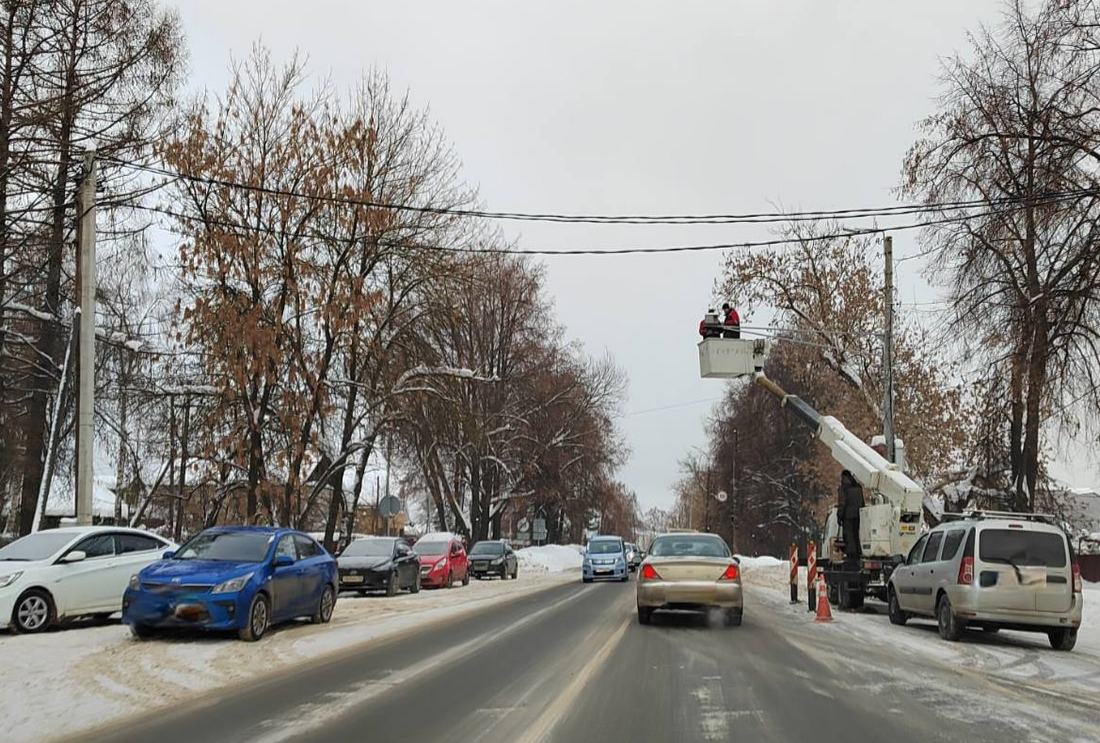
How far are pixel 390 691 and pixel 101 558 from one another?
26.1ft

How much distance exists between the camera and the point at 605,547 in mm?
39156

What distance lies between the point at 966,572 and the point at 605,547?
24.7 metres

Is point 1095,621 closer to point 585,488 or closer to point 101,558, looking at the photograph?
point 101,558

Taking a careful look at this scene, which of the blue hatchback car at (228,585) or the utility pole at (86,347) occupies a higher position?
the utility pole at (86,347)

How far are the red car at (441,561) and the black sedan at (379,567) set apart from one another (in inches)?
91.4

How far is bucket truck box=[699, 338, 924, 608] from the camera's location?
21.0 metres

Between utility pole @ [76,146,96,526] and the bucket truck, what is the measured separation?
12.6m

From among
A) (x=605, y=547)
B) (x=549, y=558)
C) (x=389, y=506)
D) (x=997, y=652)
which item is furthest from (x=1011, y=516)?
(x=549, y=558)

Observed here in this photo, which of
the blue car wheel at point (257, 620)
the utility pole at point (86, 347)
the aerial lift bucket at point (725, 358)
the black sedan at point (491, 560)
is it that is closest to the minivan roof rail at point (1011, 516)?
the aerial lift bucket at point (725, 358)

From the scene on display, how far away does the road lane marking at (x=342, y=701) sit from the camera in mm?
7906

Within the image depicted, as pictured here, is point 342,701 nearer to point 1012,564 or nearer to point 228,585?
point 228,585

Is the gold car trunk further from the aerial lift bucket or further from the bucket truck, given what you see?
the aerial lift bucket

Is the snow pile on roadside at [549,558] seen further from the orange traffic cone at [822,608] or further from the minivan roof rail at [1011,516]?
the minivan roof rail at [1011,516]

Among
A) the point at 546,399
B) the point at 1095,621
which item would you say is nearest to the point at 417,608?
the point at 1095,621
